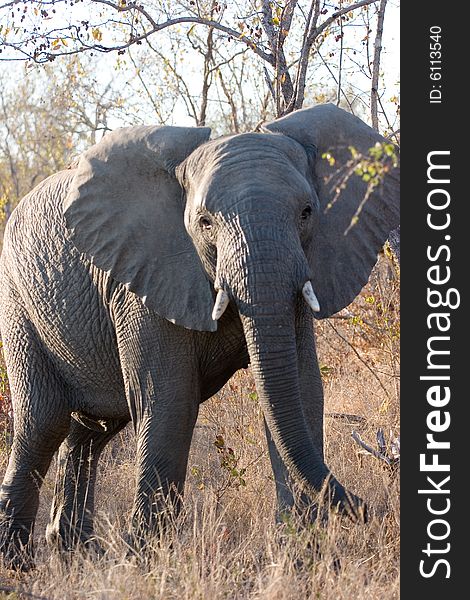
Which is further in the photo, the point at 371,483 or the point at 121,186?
the point at 371,483

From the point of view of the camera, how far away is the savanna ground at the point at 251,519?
4602mm

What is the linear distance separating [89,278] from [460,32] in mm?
2085

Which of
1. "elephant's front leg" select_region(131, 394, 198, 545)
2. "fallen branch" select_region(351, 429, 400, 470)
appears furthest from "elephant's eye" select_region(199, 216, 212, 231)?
"fallen branch" select_region(351, 429, 400, 470)

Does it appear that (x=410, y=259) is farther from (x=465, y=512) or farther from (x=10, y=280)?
(x=10, y=280)

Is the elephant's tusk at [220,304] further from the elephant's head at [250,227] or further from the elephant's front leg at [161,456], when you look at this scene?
the elephant's front leg at [161,456]

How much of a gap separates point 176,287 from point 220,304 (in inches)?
17.2

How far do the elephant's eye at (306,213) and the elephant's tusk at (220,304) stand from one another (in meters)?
0.47

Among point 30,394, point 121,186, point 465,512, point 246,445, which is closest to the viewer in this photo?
point 465,512

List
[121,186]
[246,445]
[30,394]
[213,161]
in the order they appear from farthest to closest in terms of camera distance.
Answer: [246,445]
[30,394]
[121,186]
[213,161]

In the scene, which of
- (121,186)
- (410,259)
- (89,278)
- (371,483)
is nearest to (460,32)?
(410,259)

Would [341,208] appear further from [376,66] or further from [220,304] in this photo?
[376,66]

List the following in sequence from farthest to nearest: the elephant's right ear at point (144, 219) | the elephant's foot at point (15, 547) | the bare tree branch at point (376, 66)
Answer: the bare tree branch at point (376, 66) → the elephant's foot at point (15, 547) → the elephant's right ear at point (144, 219)

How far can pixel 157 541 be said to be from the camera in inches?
196

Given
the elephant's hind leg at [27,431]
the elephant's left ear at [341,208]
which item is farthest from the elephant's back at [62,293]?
the elephant's left ear at [341,208]
